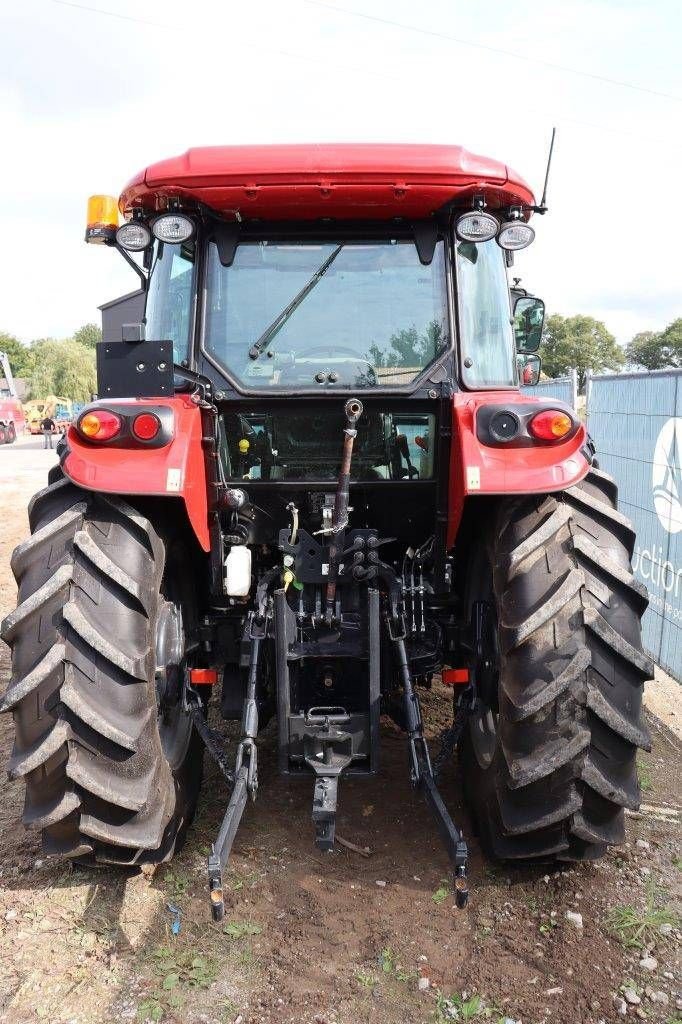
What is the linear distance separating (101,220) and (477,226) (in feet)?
5.46

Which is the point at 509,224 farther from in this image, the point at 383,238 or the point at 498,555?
the point at 498,555

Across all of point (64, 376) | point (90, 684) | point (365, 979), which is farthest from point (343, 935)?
point (64, 376)

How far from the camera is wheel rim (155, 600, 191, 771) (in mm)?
3027

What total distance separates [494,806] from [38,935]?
1603mm

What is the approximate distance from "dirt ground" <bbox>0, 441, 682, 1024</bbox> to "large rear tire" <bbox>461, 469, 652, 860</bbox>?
28 centimetres

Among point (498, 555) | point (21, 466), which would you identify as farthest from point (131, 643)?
point (21, 466)

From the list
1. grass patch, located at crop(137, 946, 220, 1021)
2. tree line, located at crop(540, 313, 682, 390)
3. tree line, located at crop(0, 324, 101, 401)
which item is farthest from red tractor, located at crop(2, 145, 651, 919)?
tree line, located at crop(0, 324, 101, 401)

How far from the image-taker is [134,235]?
3352 mm

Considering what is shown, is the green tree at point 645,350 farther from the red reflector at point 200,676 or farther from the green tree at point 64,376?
the red reflector at point 200,676

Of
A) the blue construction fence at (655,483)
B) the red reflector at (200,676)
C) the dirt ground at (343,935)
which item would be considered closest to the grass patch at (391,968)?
the dirt ground at (343,935)

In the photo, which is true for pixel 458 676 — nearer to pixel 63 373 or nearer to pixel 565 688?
pixel 565 688

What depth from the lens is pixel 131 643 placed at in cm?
270

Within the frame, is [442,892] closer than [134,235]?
Yes

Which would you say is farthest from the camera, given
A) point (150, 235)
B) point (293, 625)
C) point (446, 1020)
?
point (150, 235)
